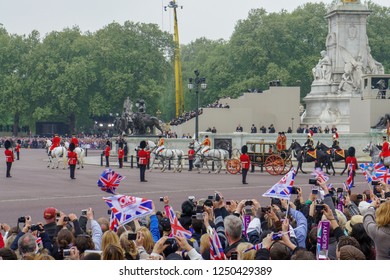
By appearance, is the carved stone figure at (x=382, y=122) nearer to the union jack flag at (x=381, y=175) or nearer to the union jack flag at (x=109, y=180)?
the union jack flag at (x=381, y=175)

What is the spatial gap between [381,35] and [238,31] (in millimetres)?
16055

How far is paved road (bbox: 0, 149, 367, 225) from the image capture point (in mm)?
21594

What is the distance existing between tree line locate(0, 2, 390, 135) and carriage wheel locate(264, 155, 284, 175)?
47.4 m

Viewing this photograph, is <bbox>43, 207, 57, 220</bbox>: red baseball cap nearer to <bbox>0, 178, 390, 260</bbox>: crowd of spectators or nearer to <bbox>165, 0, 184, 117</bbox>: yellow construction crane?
<bbox>0, 178, 390, 260</bbox>: crowd of spectators

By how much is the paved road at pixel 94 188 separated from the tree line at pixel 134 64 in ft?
155

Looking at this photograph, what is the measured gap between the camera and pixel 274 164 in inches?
1390

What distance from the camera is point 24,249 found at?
7.95 meters

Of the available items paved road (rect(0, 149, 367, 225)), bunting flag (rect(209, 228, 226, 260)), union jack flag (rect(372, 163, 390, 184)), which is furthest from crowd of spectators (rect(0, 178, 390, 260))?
paved road (rect(0, 149, 367, 225))

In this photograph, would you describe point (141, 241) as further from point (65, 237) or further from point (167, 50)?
point (167, 50)

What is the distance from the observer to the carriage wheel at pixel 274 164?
1388 inches

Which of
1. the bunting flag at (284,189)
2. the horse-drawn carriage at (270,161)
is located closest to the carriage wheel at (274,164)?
the horse-drawn carriage at (270,161)

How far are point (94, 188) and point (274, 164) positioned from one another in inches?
408

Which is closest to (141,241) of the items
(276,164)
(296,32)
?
(276,164)

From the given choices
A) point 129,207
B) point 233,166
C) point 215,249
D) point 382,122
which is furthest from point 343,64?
point 215,249
